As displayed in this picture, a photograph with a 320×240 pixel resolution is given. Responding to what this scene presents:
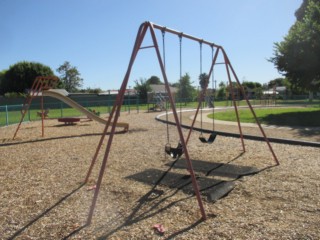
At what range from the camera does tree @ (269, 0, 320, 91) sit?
19.9 metres

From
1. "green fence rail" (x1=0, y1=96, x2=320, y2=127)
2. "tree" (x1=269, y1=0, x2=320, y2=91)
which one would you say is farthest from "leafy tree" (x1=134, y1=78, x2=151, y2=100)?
"tree" (x1=269, y1=0, x2=320, y2=91)

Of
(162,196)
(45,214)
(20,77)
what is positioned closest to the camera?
(45,214)

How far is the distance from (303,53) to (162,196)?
18.5m

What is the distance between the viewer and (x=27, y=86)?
5934cm

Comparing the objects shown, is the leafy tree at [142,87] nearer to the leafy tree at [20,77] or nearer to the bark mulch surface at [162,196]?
the leafy tree at [20,77]

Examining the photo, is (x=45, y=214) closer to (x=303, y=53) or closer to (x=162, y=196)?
(x=162, y=196)

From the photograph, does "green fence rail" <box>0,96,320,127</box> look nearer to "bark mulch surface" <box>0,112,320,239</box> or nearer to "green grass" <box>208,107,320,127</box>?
"green grass" <box>208,107,320,127</box>

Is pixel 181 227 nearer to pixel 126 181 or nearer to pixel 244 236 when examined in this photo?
pixel 244 236

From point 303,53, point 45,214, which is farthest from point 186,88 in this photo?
point 45,214

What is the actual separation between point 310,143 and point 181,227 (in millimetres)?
6411

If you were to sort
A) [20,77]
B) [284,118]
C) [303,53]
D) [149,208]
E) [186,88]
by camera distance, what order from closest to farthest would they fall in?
[149,208]
[284,118]
[303,53]
[20,77]
[186,88]

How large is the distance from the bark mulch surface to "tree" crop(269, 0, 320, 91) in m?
13.9

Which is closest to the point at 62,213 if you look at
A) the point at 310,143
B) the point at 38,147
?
the point at 38,147

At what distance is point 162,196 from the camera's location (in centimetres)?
486
